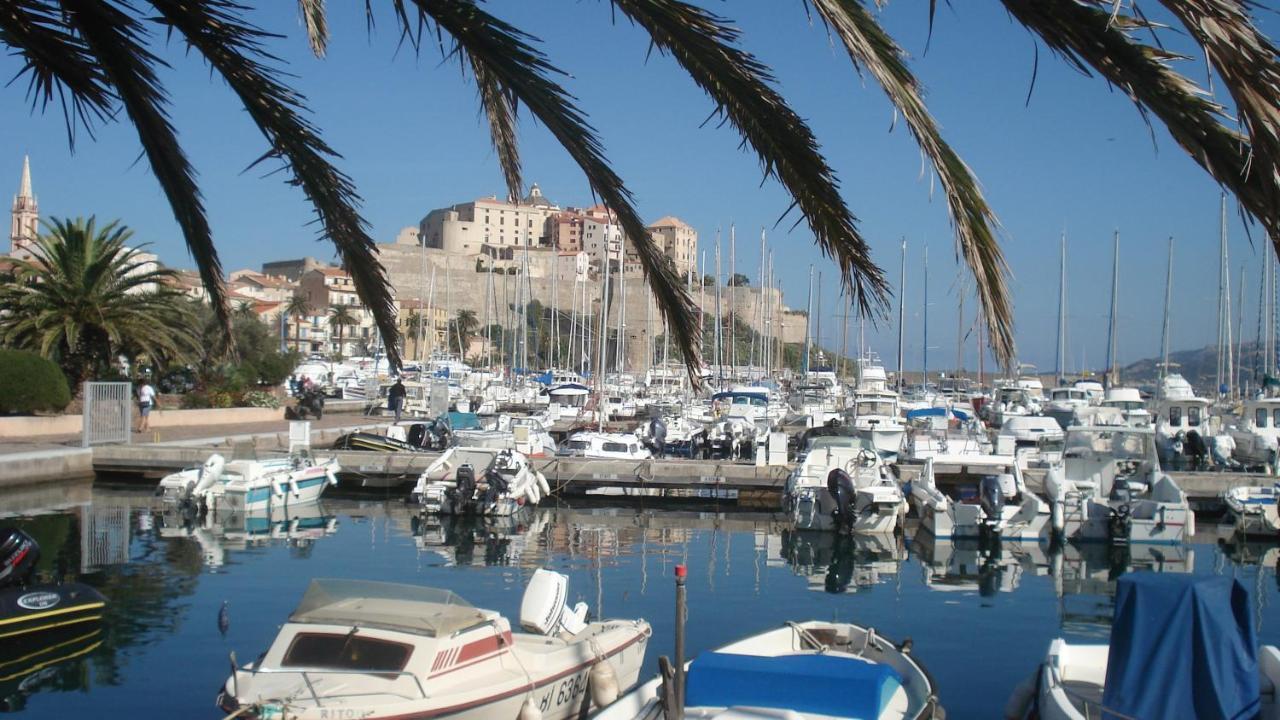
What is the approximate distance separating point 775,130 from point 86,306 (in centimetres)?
2821

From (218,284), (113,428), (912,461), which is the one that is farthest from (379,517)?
(218,284)

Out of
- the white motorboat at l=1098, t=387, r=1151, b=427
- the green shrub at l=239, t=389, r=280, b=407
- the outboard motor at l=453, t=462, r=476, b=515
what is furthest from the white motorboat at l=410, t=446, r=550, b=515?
the white motorboat at l=1098, t=387, r=1151, b=427

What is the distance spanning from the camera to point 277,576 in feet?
54.0

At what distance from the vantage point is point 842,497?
2109 cm

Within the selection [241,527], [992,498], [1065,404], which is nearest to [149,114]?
[241,527]

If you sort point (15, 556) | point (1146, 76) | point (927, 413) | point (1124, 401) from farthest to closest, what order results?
point (1124, 401) < point (927, 413) < point (15, 556) < point (1146, 76)

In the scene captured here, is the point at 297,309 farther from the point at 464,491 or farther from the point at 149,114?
Answer: the point at 149,114

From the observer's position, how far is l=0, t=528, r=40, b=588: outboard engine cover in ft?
38.6

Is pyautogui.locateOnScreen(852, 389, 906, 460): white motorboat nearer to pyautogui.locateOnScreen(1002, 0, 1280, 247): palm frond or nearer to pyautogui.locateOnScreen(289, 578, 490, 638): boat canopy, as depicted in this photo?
pyautogui.locateOnScreen(289, 578, 490, 638): boat canopy

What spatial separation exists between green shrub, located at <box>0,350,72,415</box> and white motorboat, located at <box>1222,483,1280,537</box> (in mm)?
26834

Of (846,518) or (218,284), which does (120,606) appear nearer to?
(218,284)

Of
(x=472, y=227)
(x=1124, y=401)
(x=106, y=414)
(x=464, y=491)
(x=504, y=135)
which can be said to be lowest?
(x=464, y=491)

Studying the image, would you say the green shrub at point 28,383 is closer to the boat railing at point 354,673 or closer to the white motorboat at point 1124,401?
the boat railing at point 354,673

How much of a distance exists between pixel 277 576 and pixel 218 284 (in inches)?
470
